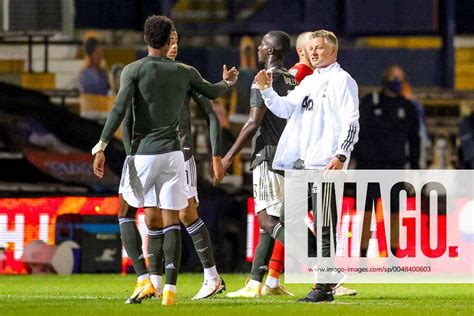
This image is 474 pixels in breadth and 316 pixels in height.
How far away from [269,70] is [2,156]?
23.7 feet

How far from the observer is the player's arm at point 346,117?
12.2 metres

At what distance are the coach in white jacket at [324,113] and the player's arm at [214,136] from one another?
669mm

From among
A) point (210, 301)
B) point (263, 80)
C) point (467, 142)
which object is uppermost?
point (263, 80)

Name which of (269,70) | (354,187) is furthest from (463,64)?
(269,70)

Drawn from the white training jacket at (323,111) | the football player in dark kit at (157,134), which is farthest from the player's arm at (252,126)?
the football player in dark kit at (157,134)

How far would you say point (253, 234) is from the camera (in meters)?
18.7

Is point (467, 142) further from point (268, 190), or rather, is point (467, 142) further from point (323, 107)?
point (323, 107)

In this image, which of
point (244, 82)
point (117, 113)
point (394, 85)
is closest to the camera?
point (117, 113)

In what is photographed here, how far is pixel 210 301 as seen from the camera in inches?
512

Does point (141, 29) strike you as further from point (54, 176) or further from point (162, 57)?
point (162, 57)

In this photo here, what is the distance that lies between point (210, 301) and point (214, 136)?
1277mm

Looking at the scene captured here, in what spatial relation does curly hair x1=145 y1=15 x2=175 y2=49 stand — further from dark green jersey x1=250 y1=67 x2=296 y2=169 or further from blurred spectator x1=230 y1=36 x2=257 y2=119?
blurred spectator x1=230 y1=36 x2=257 y2=119

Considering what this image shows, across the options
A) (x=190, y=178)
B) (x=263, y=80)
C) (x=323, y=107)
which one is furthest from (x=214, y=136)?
(x=323, y=107)

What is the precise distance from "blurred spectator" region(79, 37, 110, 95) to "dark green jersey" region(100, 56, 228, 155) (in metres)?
10.1
